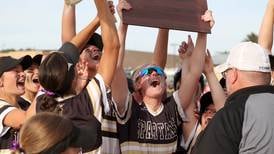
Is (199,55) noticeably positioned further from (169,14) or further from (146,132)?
(146,132)

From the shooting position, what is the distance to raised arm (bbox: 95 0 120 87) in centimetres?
360

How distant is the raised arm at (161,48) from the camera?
5359 millimetres

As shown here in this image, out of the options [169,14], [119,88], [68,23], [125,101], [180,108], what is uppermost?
[169,14]

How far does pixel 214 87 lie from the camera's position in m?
4.77

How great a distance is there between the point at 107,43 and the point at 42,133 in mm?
1163

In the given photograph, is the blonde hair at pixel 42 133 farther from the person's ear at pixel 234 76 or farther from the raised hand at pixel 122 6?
the raised hand at pixel 122 6

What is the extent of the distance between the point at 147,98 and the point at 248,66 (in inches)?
51.8

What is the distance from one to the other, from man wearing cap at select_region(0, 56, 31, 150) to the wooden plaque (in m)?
1.02

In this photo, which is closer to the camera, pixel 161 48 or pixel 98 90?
pixel 98 90

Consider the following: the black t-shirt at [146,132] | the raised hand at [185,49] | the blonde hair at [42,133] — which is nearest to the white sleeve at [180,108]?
the black t-shirt at [146,132]

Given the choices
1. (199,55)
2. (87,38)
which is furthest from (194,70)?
(87,38)

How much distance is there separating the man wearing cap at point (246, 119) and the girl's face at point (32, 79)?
247cm

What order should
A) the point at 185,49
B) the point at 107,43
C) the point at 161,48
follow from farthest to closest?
the point at 161,48 < the point at 185,49 < the point at 107,43

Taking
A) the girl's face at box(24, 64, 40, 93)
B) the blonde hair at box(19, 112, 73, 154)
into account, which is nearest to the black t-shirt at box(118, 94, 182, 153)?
the girl's face at box(24, 64, 40, 93)
